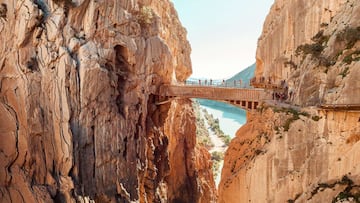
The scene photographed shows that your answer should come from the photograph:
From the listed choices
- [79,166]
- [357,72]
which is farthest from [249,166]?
[79,166]

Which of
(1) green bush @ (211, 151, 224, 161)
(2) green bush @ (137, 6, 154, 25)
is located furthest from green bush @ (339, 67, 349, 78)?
(1) green bush @ (211, 151, 224, 161)

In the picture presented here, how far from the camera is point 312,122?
16484 mm

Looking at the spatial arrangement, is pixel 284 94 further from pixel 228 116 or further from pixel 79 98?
pixel 228 116

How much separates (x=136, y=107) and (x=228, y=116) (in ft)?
381

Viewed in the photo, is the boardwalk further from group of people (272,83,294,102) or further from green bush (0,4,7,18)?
green bush (0,4,7,18)

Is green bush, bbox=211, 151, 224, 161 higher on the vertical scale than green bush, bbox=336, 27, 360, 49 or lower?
lower

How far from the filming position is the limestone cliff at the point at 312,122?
1491 centimetres

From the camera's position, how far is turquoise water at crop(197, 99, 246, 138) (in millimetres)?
116312

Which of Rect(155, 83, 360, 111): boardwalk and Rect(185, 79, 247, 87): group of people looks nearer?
Rect(155, 83, 360, 111): boardwalk

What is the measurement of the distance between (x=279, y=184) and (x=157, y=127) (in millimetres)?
16737

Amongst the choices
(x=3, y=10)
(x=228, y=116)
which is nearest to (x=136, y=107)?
(x=3, y=10)

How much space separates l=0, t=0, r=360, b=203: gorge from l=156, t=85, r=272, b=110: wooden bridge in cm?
76

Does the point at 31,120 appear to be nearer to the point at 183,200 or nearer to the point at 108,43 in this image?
the point at 108,43

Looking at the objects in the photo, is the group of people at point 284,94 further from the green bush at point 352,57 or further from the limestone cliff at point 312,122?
the green bush at point 352,57
